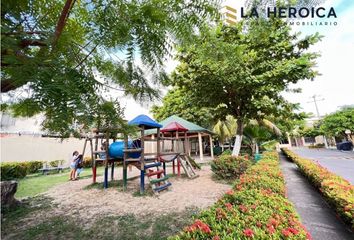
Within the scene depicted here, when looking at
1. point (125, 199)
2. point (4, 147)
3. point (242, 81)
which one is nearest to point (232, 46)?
point (125, 199)

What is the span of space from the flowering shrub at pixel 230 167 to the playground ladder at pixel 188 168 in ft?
3.72

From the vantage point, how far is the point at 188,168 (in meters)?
9.20

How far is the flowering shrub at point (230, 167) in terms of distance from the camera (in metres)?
7.87

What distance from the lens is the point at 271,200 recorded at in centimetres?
289

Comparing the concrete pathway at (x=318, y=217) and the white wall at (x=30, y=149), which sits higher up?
the white wall at (x=30, y=149)

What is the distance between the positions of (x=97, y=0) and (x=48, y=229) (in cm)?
444

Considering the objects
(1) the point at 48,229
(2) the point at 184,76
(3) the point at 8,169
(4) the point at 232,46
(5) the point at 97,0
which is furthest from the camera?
(3) the point at 8,169

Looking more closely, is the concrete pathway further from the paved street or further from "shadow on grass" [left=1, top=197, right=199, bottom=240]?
the paved street

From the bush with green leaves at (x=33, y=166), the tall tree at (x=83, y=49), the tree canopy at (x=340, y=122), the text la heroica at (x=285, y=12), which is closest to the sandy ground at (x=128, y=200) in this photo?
the tall tree at (x=83, y=49)

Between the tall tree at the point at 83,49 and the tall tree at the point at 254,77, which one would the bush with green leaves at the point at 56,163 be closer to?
the tall tree at the point at 254,77

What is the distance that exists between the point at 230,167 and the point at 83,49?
25.0 ft

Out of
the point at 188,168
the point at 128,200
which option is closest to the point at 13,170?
the point at 128,200

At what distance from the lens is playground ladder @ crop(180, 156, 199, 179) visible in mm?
8795

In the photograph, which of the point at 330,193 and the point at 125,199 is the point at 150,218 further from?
the point at 330,193
